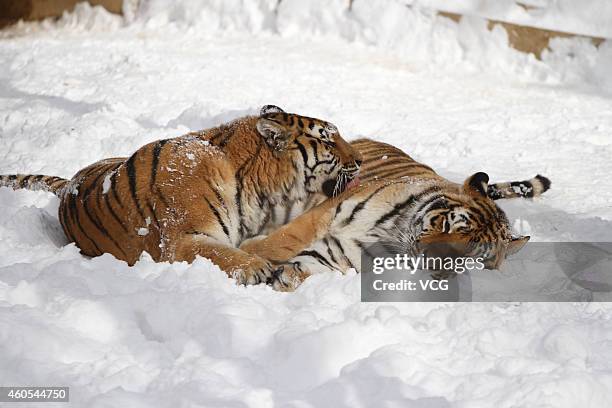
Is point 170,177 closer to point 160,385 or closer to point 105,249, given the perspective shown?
point 105,249

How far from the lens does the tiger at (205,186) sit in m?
3.41

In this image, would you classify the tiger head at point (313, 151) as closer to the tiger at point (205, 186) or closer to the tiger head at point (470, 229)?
the tiger at point (205, 186)

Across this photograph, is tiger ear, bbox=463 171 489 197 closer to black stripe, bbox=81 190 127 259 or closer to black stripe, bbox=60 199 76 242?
black stripe, bbox=81 190 127 259

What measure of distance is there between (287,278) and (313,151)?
81 cm

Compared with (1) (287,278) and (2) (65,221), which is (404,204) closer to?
(1) (287,278)

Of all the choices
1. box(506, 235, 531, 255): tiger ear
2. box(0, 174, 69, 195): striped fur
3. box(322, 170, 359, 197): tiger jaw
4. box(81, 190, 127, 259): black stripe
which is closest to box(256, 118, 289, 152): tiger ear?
box(322, 170, 359, 197): tiger jaw

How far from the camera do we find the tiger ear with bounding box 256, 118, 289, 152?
3637 millimetres

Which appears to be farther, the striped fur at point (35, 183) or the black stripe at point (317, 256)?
the striped fur at point (35, 183)

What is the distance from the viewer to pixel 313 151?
371cm

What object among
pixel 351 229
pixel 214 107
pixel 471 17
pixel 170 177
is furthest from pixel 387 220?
pixel 471 17

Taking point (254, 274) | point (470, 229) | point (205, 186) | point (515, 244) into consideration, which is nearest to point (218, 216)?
point (205, 186)

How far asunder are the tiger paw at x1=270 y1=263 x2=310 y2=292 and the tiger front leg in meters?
0.01

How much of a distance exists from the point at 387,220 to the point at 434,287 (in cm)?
58

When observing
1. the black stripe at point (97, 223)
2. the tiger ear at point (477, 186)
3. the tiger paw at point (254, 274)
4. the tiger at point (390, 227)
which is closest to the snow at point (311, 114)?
the tiger paw at point (254, 274)
